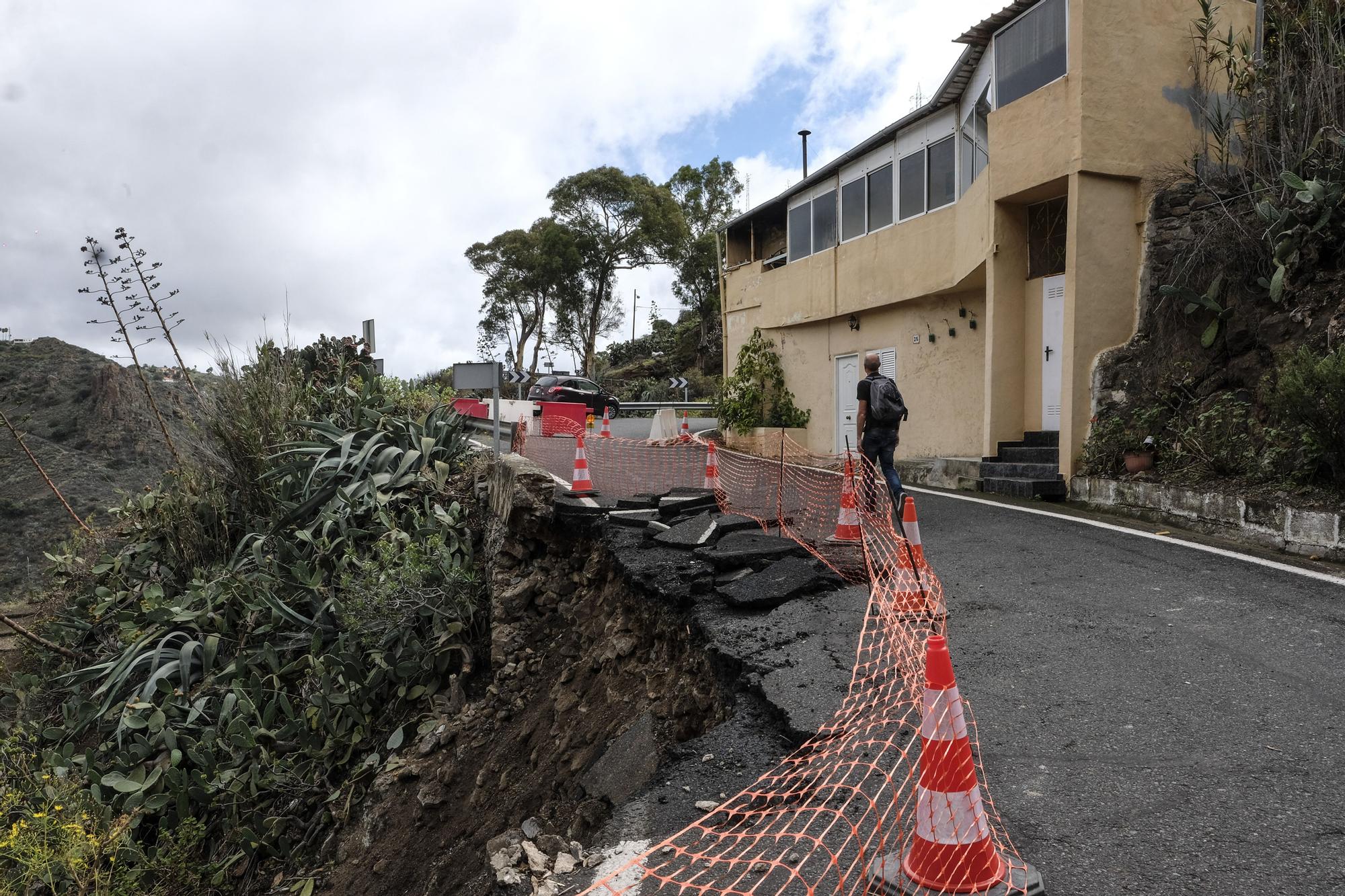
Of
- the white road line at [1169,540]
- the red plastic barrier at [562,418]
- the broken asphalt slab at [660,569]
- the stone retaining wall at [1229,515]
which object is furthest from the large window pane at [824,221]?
the broken asphalt slab at [660,569]

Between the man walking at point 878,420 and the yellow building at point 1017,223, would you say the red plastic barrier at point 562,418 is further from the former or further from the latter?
the man walking at point 878,420

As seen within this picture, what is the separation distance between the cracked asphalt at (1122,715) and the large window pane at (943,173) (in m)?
9.67

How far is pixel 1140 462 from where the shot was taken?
9906 mm

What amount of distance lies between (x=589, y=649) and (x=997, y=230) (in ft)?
29.8

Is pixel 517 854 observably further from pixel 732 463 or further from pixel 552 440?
pixel 552 440

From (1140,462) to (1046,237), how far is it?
13.6ft

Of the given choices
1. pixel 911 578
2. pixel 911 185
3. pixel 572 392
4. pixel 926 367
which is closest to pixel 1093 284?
pixel 926 367

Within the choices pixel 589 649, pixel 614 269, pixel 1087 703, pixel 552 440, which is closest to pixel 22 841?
pixel 589 649

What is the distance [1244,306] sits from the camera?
386 inches

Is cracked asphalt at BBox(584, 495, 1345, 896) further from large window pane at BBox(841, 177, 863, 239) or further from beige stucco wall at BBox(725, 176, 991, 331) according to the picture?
large window pane at BBox(841, 177, 863, 239)

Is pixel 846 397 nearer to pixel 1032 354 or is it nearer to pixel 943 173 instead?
pixel 943 173

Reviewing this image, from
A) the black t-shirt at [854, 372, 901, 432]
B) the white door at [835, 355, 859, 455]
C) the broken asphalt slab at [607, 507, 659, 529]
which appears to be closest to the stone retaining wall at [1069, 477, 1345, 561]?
the black t-shirt at [854, 372, 901, 432]

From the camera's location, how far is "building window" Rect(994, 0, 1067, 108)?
438 inches

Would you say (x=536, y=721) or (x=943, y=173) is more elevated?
(x=943, y=173)
